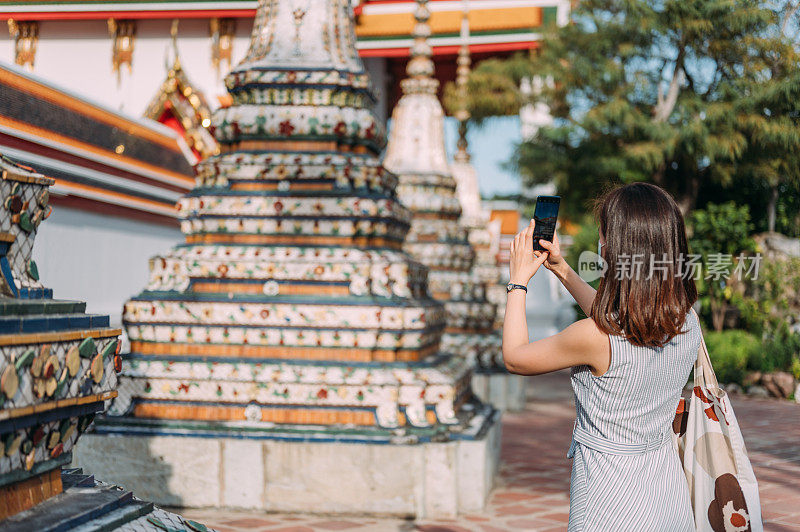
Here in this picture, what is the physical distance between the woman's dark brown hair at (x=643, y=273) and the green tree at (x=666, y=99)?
696 centimetres

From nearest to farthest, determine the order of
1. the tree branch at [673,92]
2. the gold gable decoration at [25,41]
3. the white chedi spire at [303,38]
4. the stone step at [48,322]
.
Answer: the stone step at [48,322], the white chedi spire at [303,38], the tree branch at [673,92], the gold gable decoration at [25,41]

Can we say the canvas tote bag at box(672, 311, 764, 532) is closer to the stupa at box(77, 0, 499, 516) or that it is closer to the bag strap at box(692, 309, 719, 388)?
the bag strap at box(692, 309, 719, 388)

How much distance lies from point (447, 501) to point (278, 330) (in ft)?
4.08

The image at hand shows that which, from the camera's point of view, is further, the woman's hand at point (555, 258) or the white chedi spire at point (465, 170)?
the white chedi spire at point (465, 170)

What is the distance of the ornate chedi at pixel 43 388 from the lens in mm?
1901

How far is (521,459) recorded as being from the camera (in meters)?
6.35

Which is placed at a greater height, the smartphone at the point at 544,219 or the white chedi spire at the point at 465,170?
the white chedi spire at the point at 465,170

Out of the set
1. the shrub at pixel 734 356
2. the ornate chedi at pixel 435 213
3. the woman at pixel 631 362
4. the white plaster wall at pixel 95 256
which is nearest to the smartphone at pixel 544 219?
the woman at pixel 631 362

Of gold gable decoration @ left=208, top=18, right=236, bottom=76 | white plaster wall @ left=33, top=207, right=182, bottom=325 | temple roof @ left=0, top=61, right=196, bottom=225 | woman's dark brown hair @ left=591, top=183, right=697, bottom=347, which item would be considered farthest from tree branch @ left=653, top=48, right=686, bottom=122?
woman's dark brown hair @ left=591, top=183, right=697, bottom=347

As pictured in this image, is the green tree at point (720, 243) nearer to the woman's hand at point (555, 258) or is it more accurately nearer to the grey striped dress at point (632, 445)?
the woman's hand at point (555, 258)

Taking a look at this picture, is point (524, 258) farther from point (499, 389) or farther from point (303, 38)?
point (499, 389)

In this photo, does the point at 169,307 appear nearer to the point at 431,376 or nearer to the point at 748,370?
the point at 431,376

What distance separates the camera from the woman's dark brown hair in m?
2.12

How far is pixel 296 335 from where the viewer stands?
4.77m
